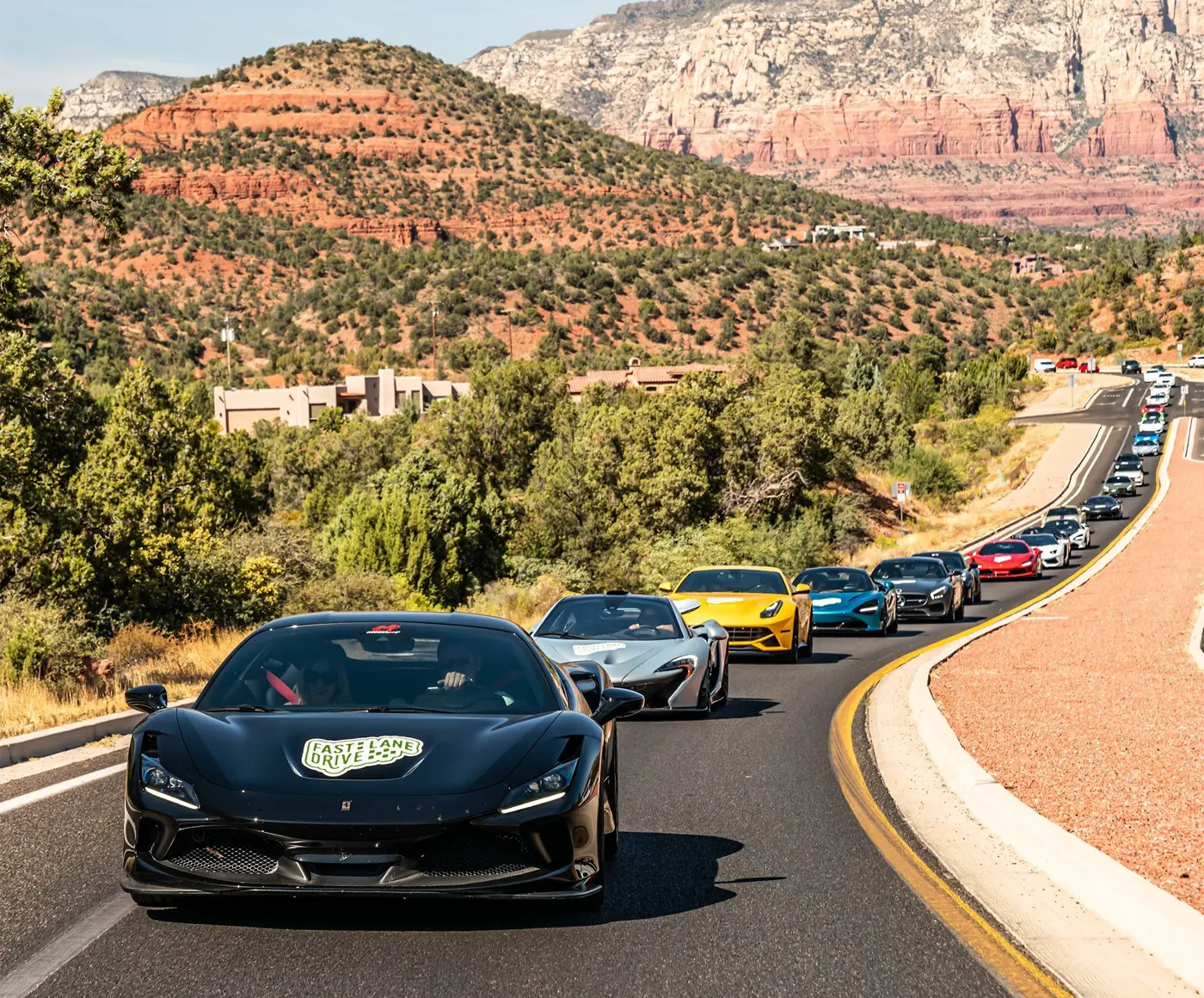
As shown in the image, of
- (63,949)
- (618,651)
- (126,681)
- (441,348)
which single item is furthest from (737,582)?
(441,348)

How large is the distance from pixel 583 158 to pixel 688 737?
460ft

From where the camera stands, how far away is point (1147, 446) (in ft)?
285

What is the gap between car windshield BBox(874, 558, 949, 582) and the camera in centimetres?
3178

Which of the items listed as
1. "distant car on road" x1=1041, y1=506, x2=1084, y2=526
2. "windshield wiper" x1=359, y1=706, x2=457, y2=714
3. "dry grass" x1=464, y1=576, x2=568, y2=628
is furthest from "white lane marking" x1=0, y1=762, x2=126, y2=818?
"distant car on road" x1=1041, y1=506, x2=1084, y2=526

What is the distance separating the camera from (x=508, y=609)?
30984 millimetres

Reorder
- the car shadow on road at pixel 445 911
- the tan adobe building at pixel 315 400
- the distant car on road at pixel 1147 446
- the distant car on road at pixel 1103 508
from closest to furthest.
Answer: the car shadow on road at pixel 445 911 → the distant car on road at pixel 1103 508 → the tan adobe building at pixel 315 400 → the distant car on road at pixel 1147 446

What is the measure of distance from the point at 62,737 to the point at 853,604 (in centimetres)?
1715

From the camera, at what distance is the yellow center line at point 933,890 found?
6.05m

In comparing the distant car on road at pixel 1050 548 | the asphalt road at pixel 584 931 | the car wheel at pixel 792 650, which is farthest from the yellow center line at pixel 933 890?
the distant car on road at pixel 1050 548

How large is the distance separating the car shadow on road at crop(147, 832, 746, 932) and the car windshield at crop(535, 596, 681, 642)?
25.1 feet

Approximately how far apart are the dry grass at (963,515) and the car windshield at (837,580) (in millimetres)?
23258

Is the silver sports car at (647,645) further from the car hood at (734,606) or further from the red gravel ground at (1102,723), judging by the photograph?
the car hood at (734,606)

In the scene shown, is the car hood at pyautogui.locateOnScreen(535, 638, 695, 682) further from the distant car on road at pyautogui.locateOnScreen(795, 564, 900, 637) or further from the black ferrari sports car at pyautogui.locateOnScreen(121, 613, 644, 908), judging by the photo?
the distant car on road at pyautogui.locateOnScreen(795, 564, 900, 637)

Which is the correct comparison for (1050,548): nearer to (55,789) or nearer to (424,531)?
(424,531)
